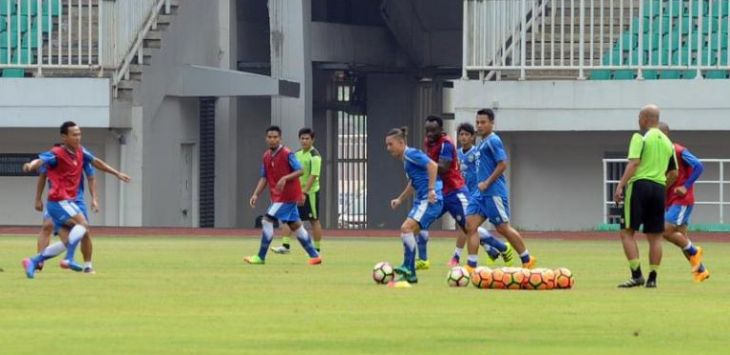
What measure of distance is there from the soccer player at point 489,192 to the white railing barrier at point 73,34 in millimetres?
21726

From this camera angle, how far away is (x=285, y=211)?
25.0m

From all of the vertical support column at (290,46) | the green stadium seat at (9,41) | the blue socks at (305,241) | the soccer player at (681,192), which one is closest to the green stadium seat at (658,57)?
the vertical support column at (290,46)

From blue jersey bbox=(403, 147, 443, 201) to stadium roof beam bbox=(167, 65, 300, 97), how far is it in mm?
23688

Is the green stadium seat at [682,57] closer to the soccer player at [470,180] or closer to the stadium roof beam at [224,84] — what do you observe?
the stadium roof beam at [224,84]

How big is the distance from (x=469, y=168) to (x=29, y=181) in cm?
2199

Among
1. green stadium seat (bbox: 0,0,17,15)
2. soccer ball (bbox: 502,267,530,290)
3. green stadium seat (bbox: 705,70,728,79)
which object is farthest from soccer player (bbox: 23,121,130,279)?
green stadium seat (bbox: 0,0,17,15)

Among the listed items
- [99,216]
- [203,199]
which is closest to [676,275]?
[99,216]

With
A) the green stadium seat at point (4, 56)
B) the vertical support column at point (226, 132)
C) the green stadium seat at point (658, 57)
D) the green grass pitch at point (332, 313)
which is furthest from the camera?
the vertical support column at point (226, 132)

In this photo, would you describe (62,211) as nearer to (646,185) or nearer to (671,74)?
(646,185)

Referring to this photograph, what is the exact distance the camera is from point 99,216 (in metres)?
43.5

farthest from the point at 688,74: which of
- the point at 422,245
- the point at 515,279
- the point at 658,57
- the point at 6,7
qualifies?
the point at 515,279

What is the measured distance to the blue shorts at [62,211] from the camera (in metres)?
21.6

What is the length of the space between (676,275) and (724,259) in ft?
16.5

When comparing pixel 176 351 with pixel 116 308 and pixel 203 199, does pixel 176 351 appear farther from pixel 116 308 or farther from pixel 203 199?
pixel 203 199
